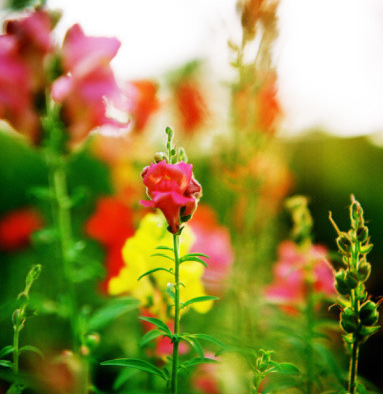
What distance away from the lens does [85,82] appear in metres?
0.65

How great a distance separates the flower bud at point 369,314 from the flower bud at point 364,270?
0.02m

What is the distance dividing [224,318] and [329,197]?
1.43 m

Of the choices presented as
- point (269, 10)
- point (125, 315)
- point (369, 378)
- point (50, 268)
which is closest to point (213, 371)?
point (125, 315)

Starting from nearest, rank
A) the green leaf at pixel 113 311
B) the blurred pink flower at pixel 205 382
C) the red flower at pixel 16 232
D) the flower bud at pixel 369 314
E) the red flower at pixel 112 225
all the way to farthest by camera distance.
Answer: the flower bud at pixel 369 314
the green leaf at pixel 113 311
the blurred pink flower at pixel 205 382
the red flower at pixel 112 225
the red flower at pixel 16 232

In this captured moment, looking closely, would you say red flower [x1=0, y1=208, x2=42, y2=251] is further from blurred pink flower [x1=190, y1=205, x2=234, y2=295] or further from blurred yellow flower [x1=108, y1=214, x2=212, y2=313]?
blurred yellow flower [x1=108, y1=214, x2=212, y2=313]

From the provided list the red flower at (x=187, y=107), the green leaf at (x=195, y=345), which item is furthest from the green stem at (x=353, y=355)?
the red flower at (x=187, y=107)

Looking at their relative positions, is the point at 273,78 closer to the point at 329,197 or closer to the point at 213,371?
the point at 213,371

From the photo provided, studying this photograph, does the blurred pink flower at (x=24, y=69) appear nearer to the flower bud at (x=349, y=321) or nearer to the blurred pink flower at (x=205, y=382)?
the flower bud at (x=349, y=321)

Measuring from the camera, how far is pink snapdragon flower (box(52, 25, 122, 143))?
62 centimetres

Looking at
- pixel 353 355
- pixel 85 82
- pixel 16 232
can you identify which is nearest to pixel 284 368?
pixel 353 355

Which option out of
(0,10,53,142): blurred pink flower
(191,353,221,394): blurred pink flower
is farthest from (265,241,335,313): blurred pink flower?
(0,10,53,142): blurred pink flower

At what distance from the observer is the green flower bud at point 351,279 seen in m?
0.41

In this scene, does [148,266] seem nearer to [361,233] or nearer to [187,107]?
[361,233]

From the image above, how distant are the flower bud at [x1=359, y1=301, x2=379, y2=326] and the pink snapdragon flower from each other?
48 centimetres
